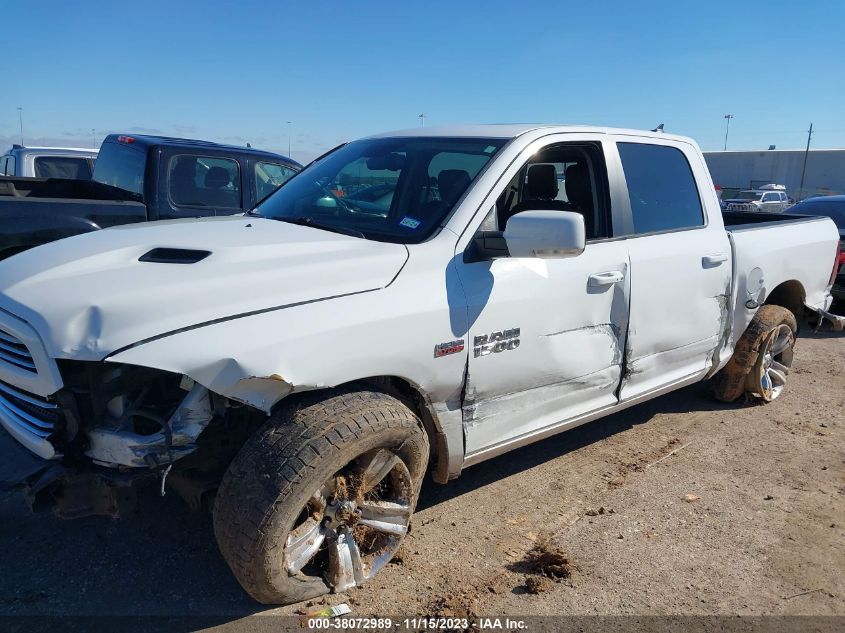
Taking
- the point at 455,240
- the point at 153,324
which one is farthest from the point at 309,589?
the point at 455,240

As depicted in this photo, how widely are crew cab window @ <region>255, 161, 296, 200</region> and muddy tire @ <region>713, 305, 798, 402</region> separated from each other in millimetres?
4469

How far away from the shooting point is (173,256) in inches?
109

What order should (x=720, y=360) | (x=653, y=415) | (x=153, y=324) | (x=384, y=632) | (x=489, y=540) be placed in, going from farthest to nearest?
(x=653, y=415)
(x=720, y=360)
(x=489, y=540)
(x=384, y=632)
(x=153, y=324)

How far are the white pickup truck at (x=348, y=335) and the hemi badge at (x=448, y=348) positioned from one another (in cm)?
1

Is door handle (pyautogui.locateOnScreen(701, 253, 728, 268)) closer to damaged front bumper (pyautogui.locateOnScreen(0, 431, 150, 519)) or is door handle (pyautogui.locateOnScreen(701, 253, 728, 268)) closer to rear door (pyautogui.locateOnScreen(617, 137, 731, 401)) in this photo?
rear door (pyautogui.locateOnScreen(617, 137, 731, 401))

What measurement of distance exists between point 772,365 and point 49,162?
8.57 meters

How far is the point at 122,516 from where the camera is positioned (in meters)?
2.55

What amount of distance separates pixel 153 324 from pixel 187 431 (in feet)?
1.40

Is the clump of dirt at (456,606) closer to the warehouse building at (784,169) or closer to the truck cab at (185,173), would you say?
the truck cab at (185,173)

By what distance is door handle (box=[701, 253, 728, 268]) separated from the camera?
4289 mm

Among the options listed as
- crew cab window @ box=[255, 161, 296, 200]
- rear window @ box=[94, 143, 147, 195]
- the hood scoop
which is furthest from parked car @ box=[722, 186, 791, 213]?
the hood scoop

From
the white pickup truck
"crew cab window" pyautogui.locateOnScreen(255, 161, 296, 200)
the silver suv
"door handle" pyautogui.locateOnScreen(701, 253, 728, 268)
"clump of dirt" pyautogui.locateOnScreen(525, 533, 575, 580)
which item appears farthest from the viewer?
the silver suv

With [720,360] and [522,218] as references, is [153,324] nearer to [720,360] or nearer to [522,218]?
[522,218]

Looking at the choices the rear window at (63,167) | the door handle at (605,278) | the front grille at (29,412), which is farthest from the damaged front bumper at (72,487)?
the rear window at (63,167)
